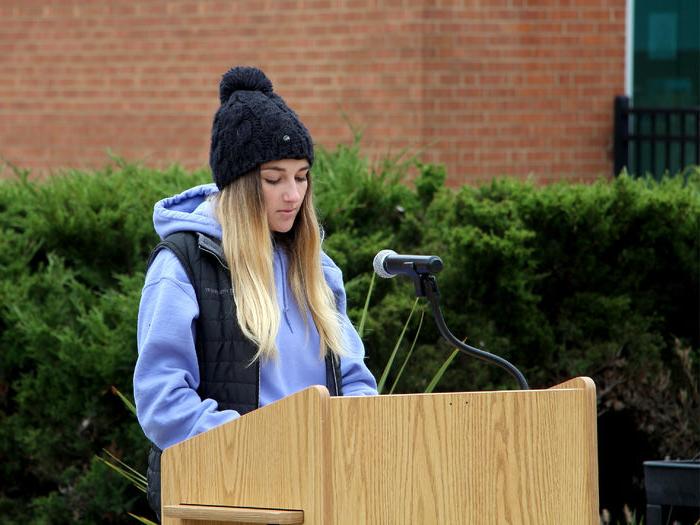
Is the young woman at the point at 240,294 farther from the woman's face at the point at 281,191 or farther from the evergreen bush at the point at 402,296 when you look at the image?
the evergreen bush at the point at 402,296

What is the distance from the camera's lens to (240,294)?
3.33 meters

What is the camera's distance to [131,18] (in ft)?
32.9

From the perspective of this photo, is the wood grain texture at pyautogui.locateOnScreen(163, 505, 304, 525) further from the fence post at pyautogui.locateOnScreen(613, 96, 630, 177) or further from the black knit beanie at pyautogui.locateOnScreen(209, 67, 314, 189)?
the fence post at pyautogui.locateOnScreen(613, 96, 630, 177)

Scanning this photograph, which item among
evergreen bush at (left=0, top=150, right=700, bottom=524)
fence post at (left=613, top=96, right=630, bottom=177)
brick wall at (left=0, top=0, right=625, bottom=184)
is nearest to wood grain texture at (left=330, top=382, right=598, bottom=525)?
evergreen bush at (left=0, top=150, right=700, bottom=524)

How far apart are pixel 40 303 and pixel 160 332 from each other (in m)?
2.87

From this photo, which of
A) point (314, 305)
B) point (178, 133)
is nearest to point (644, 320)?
point (314, 305)

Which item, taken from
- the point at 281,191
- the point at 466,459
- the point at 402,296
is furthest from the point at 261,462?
the point at 402,296

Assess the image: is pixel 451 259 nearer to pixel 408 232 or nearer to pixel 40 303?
pixel 408 232

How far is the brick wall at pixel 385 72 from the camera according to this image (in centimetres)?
943

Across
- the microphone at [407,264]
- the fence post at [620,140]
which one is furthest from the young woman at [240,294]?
the fence post at [620,140]

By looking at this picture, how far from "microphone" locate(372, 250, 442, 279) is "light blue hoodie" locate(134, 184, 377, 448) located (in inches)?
17.7

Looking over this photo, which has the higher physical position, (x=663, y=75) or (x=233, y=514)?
(x=663, y=75)

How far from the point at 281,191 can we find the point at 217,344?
46cm

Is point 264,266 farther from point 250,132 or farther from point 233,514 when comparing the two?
point 233,514
